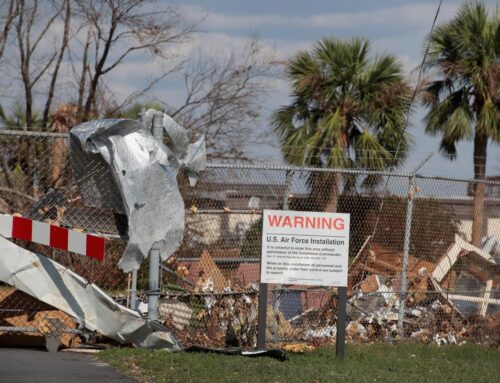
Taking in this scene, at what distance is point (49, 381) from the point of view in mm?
8078

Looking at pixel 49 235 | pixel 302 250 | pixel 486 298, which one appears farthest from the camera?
pixel 486 298

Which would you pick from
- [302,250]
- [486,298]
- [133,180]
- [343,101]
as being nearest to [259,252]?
[302,250]

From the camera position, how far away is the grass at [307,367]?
8.59m

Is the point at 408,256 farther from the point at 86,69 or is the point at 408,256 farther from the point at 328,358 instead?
the point at 86,69

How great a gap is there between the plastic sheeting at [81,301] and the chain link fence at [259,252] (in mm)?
350

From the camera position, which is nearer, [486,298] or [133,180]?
[133,180]

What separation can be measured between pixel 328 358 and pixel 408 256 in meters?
3.33

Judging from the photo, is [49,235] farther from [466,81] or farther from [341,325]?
[466,81]

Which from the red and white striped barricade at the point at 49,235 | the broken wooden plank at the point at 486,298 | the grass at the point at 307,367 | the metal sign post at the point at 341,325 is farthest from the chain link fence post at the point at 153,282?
the broken wooden plank at the point at 486,298

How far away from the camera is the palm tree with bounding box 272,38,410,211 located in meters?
19.3

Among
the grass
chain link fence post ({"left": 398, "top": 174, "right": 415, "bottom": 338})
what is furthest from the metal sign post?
chain link fence post ({"left": 398, "top": 174, "right": 415, "bottom": 338})

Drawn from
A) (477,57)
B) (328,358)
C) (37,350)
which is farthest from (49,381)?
(477,57)

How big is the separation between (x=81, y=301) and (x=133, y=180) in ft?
4.47

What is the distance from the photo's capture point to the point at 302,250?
32.9ft
